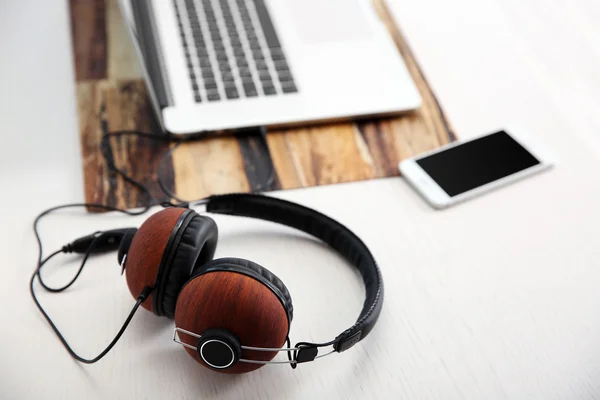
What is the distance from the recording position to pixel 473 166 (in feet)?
2.60

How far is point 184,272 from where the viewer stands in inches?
22.3

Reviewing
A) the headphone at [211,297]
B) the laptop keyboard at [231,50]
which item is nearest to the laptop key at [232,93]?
the laptop keyboard at [231,50]

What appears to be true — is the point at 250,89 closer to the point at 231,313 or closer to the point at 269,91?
the point at 269,91

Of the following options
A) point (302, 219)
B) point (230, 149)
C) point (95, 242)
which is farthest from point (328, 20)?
point (95, 242)

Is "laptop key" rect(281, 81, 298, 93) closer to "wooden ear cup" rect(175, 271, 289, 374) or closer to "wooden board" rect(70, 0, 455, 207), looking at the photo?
"wooden board" rect(70, 0, 455, 207)

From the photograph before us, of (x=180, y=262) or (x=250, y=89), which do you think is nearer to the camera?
(x=180, y=262)

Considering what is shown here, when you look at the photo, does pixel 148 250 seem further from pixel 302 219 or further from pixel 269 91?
pixel 269 91

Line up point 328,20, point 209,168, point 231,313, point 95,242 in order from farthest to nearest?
1. point 328,20
2. point 209,168
3. point 95,242
4. point 231,313

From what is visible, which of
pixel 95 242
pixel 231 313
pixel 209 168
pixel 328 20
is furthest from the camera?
pixel 328 20

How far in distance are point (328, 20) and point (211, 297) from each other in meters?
0.55

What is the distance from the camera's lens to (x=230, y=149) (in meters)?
0.81

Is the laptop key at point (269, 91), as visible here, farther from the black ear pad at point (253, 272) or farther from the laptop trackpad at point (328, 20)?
the black ear pad at point (253, 272)

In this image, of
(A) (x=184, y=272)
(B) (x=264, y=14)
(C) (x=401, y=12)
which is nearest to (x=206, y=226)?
(A) (x=184, y=272)

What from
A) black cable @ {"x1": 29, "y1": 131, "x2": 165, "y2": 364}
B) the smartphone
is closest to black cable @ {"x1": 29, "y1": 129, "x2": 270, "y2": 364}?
black cable @ {"x1": 29, "y1": 131, "x2": 165, "y2": 364}
